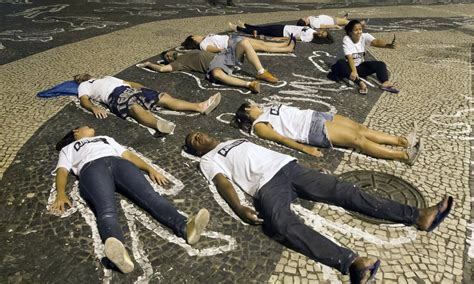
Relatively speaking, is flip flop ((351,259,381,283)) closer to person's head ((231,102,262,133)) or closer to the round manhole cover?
the round manhole cover

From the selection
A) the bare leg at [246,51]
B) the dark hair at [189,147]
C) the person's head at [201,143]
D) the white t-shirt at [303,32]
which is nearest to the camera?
the person's head at [201,143]

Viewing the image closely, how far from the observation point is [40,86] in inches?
352

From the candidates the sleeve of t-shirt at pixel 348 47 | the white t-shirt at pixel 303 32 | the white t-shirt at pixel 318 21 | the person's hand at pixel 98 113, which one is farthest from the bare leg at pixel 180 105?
the white t-shirt at pixel 318 21

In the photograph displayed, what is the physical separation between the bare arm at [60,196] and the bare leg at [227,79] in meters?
4.55

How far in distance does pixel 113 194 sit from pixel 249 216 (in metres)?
1.69

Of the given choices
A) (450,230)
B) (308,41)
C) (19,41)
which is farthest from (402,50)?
(19,41)

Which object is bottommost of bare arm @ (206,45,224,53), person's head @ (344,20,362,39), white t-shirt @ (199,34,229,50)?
bare arm @ (206,45,224,53)

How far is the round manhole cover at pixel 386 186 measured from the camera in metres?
5.07

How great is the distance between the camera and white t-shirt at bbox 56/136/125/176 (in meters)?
5.03

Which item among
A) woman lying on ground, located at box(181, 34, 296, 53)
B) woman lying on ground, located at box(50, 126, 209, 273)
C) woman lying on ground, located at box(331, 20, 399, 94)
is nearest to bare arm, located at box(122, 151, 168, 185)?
woman lying on ground, located at box(50, 126, 209, 273)

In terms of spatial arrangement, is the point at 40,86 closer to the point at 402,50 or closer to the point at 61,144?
the point at 61,144

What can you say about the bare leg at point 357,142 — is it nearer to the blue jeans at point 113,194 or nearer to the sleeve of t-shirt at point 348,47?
the blue jeans at point 113,194

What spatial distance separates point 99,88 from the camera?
7.57 metres

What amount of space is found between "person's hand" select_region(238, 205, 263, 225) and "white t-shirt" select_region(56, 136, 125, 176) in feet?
6.33
